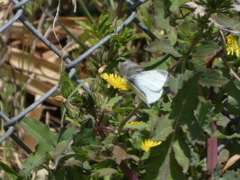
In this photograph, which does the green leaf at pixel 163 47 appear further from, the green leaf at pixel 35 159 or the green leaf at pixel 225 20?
the green leaf at pixel 35 159

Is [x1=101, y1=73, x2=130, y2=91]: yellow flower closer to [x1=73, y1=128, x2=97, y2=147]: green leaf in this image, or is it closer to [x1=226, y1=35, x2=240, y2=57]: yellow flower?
[x1=73, y1=128, x2=97, y2=147]: green leaf

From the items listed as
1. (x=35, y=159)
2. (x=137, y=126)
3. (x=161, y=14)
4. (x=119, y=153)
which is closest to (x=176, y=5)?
(x=161, y=14)

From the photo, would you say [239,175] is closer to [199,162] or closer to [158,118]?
[199,162]

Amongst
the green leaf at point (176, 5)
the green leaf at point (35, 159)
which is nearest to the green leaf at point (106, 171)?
the green leaf at point (35, 159)

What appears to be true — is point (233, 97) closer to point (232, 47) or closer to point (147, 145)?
point (232, 47)

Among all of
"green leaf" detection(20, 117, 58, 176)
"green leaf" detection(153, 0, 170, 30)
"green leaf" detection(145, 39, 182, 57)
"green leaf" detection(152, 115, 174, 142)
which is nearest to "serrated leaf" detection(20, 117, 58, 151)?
"green leaf" detection(20, 117, 58, 176)

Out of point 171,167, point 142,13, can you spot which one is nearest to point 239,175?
point 171,167
